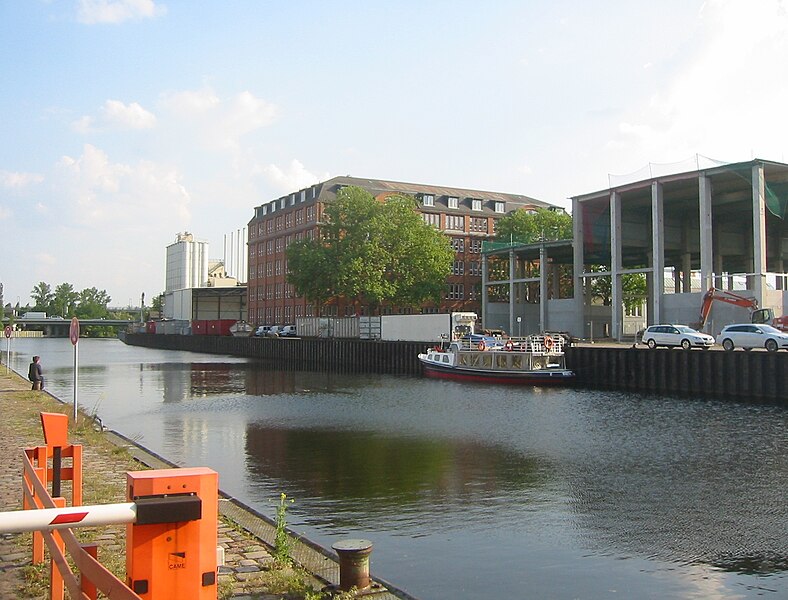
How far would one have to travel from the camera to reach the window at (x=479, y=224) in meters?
118

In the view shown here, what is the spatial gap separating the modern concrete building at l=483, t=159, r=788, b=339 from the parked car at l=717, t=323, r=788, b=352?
474 inches

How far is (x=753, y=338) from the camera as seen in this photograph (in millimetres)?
44156

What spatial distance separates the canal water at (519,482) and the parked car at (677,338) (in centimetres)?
715

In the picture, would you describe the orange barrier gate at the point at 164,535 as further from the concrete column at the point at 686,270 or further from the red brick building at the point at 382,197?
the red brick building at the point at 382,197

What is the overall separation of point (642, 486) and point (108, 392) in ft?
124

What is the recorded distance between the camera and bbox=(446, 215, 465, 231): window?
116125 millimetres

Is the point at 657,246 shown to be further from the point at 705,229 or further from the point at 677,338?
the point at 677,338

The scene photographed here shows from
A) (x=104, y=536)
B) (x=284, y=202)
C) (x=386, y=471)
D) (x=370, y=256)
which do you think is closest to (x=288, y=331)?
(x=370, y=256)

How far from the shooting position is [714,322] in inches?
2292

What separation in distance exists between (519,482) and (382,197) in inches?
3718

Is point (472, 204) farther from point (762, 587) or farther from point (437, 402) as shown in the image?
point (762, 587)

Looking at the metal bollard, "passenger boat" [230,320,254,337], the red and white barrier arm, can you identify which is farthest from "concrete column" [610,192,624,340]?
the red and white barrier arm

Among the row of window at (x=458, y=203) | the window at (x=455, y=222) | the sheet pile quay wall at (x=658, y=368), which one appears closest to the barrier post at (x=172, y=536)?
the sheet pile quay wall at (x=658, y=368)

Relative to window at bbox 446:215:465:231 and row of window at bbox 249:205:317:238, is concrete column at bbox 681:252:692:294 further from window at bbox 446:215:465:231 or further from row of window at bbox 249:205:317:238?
row of window at bbox 249:205:317:238
